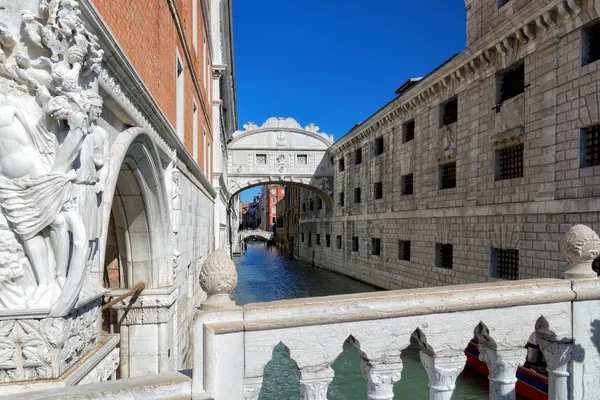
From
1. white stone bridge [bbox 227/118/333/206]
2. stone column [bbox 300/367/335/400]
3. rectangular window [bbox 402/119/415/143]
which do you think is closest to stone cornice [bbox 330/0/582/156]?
rectangular window [bbox 402/119/415/143]

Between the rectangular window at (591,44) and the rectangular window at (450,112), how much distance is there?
5.26m

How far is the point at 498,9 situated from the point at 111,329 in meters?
13.0

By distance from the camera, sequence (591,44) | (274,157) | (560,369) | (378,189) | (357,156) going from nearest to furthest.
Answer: (560,369)
(591,44)
(378,189)
(357,156)
(274,157)

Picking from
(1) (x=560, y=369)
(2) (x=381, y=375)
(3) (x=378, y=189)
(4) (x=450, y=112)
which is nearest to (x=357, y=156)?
(3) (x=378, y=189)

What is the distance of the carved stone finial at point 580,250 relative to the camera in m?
2.66

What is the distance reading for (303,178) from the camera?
27.3m

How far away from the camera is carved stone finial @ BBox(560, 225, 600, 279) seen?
266cm

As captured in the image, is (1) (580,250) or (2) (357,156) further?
(2) (357,156)

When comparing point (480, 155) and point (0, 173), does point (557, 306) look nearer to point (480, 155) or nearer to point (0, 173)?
point (0, 173)

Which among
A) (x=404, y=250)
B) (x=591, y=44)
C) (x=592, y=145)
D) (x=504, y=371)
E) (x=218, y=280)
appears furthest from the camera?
(x=404, y=250)

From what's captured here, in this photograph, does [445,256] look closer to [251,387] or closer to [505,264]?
[505,264]

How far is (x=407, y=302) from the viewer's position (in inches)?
96.7

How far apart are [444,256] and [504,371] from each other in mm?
12724

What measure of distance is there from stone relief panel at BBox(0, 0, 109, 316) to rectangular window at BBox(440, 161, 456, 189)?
13.3m
